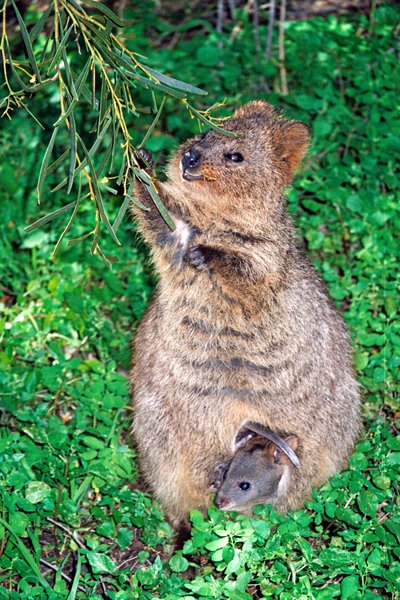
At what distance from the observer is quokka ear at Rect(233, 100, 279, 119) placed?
4898mm

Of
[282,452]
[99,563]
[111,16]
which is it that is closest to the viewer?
[111,16]

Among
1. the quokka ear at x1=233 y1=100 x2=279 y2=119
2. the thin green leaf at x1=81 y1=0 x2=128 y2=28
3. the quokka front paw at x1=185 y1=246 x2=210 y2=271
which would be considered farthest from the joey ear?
the thin green leaf at x1=81 y1=0 x2=128 y2=28

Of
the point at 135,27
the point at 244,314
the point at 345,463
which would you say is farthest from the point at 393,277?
the point at 135,27

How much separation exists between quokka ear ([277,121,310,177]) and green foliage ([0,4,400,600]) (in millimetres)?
1490

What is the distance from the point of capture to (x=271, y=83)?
26.5ft

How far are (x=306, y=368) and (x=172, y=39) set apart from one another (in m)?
4.80

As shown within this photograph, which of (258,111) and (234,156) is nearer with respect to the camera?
(234,156)

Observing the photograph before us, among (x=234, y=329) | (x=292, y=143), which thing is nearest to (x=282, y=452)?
(x=234, y=329)

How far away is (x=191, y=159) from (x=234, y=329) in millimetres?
833

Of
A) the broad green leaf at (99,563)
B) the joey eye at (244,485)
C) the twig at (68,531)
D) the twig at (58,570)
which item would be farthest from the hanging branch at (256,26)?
the broad green leaf at (99,563)

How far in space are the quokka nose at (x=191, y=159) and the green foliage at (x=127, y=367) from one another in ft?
5.32

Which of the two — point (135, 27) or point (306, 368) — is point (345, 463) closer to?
point (306, 368)

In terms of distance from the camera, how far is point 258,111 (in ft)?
16.2

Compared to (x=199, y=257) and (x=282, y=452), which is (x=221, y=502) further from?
(x=199, y=257)
